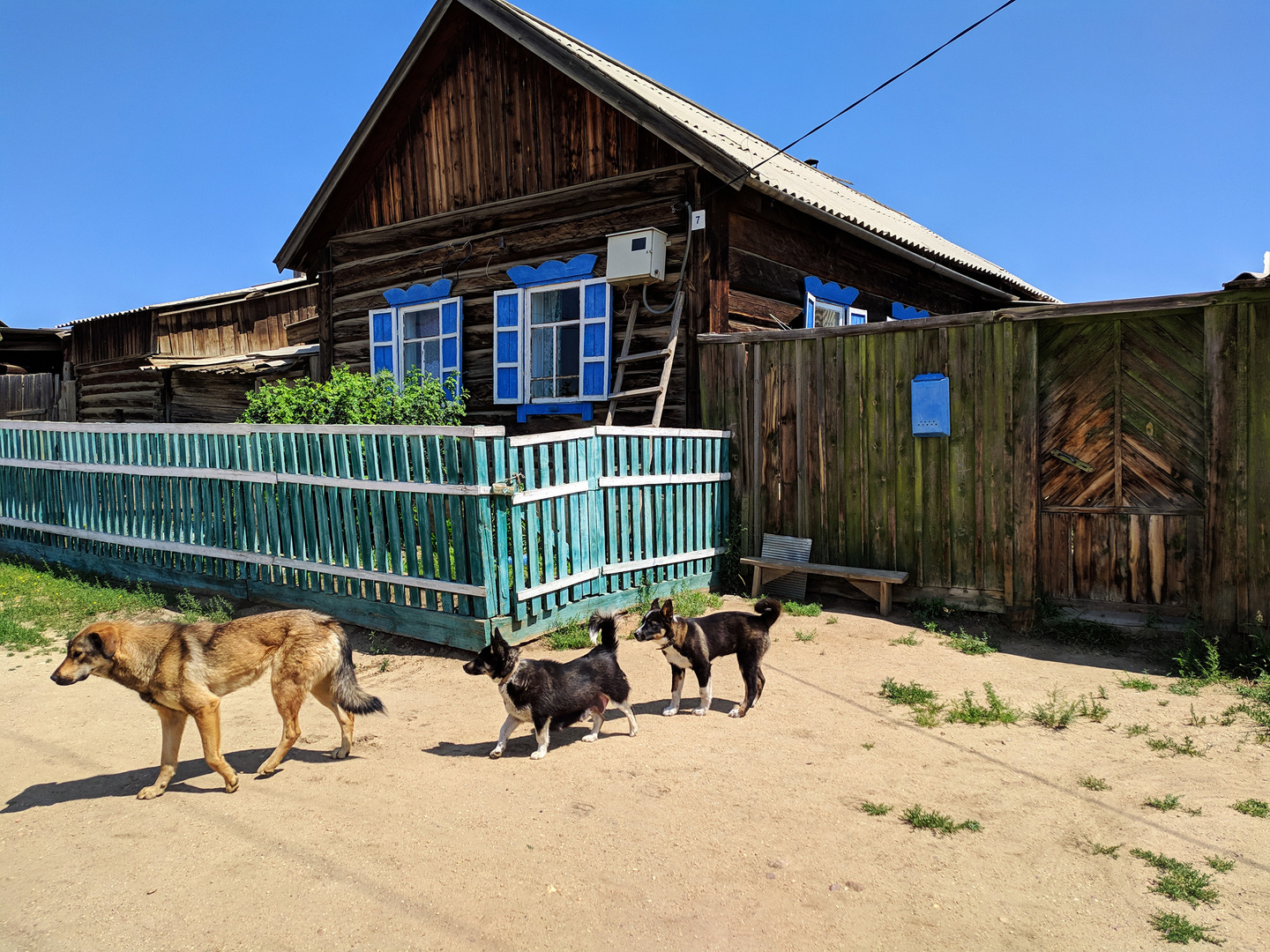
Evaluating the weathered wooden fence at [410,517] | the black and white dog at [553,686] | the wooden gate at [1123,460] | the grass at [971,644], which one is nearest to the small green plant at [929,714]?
the grass at [971,644]

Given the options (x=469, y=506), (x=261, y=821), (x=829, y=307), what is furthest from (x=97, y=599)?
(x=829, y=307)

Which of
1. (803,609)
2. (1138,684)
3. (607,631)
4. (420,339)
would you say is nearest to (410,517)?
(607,631)

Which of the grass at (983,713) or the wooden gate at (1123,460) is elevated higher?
the wooden gate at (1123,460)

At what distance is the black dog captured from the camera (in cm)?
504

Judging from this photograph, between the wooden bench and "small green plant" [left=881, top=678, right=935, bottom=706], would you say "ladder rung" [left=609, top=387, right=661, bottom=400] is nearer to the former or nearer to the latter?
the wooden bench

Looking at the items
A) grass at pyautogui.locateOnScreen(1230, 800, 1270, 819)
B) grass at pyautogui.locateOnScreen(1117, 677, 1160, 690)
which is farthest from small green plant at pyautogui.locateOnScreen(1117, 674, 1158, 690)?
grass at pyautogui.locateOnScreen(1230, 800, 1270, 819)

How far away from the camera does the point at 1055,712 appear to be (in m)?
5.06

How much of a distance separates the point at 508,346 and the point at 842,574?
588cm

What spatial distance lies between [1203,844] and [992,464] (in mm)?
4147

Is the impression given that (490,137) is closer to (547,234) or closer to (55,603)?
(547,234)

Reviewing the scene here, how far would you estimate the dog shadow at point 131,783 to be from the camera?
13.6 ft

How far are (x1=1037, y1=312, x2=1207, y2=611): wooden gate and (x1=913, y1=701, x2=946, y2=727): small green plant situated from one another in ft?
8.06

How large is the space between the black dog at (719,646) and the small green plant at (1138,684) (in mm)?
2603

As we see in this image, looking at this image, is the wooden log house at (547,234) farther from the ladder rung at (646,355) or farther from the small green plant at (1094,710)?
the small green plant at (1094,710)
